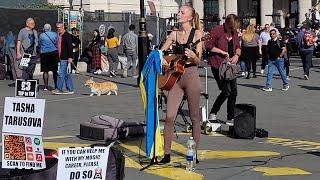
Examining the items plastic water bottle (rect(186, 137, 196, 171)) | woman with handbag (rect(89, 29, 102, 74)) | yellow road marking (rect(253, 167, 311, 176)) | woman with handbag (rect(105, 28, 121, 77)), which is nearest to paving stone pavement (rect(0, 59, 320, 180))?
yellow road marking (rect(253, 167, 311, 176))

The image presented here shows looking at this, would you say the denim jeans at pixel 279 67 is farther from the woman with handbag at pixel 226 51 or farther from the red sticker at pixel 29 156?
the red sticker at pixel 29 156

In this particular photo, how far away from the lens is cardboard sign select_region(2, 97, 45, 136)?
589 cm

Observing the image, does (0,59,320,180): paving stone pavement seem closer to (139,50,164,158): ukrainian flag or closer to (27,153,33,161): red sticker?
(139,50,164,158): ukrainian flag

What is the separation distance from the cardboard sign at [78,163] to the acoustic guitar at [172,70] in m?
2.58

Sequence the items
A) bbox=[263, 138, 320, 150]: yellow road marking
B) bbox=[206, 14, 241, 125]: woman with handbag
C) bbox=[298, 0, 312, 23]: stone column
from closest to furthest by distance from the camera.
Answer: bbox=[263, 138, 320, 150]: yellow road marking → bbox=[206, 14, 241, 125]: woman with handbag → bbox=[298, 0, 312, 23]: stone column

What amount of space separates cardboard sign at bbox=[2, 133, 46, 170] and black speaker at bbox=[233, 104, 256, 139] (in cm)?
483

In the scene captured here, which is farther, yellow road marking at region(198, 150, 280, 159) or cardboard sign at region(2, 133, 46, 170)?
yellow road marking at region(198, 150, 280, 159)

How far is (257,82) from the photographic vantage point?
2020 centimetres

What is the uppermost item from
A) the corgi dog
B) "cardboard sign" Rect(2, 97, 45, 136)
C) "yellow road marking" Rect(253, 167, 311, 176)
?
"cardboard sign" Rect(2, 97, 45, 136)

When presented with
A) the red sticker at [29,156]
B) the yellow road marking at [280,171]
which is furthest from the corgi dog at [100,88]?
the red sticker at [29,156]

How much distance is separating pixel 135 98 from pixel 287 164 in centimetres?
811

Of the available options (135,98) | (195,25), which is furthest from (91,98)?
(195,25)

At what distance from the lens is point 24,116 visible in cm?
594

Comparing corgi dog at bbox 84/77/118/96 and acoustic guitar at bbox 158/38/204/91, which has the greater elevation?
acoustic guitar at bbox 158/38/204/91
